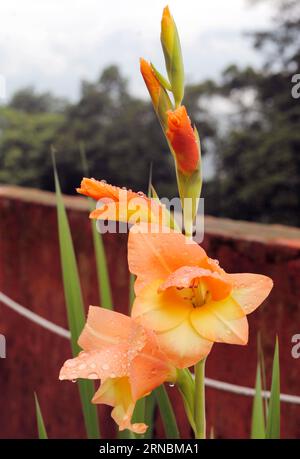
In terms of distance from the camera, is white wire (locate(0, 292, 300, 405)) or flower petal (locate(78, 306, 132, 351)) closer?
flower petal (locate(78, 306, 132, 351))

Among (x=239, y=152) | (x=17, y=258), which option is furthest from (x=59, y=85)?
(x=17, y=258)

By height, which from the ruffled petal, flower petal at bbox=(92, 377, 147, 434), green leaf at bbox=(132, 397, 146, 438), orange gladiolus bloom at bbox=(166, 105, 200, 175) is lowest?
green leaf at bbox=(132, 397, 146, 438)

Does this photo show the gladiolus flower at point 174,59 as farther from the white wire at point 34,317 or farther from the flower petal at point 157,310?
the white wire at point 34,317

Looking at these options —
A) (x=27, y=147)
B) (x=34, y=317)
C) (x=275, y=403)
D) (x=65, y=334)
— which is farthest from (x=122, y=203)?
(x=27, y=147)

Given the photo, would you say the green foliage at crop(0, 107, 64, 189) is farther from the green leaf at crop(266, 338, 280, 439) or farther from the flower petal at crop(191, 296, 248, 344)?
the flower petal at crop(191, 296, 248, 344)

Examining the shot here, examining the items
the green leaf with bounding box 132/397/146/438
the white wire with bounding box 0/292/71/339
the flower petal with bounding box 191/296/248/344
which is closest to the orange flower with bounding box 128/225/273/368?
the flower petal with bounding box 191/296/248/344

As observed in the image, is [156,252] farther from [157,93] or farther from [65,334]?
[65,334]
